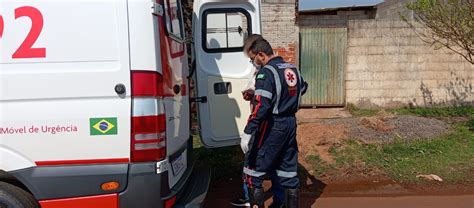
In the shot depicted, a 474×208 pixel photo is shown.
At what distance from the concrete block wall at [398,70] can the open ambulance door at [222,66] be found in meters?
5.37

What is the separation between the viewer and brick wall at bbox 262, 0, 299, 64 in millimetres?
8961

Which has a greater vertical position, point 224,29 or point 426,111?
point 224,29

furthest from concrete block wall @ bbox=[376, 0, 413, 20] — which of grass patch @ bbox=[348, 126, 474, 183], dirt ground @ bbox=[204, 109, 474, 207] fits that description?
grass patch @ bbox=[348, 126, 474, 183]

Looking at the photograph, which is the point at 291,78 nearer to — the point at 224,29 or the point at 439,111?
the point at 224,29

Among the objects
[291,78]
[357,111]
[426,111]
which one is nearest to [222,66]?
[291,78]

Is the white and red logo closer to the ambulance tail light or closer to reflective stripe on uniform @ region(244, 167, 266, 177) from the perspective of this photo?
reflective stripe on uniform @ region(244, 167, 266, 177)

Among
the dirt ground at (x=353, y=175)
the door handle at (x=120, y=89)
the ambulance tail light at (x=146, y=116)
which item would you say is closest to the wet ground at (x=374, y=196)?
the dirt ground at (x=353, y=175)

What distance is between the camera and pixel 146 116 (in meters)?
2.80

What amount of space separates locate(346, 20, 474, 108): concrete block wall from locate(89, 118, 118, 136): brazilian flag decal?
7271 mm

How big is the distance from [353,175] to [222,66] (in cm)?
239

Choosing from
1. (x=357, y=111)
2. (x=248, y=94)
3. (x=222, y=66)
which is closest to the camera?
(x=248, y=94)

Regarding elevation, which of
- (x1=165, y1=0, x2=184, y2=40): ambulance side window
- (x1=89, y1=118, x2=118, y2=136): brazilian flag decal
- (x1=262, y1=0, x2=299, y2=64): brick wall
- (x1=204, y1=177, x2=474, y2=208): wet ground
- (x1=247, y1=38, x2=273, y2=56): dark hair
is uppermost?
(x1=262, y1=0, x2=299, y2=64): brick wall

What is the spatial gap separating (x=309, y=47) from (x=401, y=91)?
2.25 m

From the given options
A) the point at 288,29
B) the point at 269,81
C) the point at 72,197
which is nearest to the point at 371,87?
the point at 288,29
